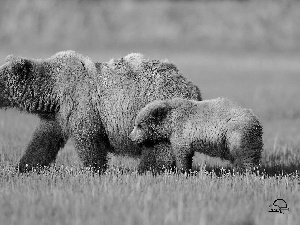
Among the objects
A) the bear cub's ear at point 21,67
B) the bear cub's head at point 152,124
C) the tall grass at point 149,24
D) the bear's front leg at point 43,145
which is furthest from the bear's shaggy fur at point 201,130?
the tall grass at point 149,24

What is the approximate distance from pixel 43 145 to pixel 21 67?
1062 millimetres

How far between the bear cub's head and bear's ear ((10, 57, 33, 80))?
153 cm

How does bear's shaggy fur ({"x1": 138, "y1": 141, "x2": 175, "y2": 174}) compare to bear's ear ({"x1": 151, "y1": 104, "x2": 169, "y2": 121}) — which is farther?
bear's shaggy fur ({"x1": 138, "y1": 141, "x2": 175, "y2": 174})

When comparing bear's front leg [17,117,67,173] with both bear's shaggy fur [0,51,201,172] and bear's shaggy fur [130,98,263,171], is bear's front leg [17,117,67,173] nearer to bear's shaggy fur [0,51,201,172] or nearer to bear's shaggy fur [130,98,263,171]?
bear's shaggy fur [0,51,201,172]

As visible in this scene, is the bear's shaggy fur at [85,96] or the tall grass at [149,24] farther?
the tall grass at [149,24]

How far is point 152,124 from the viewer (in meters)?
8.80

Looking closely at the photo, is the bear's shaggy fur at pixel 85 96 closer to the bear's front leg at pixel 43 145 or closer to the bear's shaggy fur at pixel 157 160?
the bear's front leg at pixel 43 145

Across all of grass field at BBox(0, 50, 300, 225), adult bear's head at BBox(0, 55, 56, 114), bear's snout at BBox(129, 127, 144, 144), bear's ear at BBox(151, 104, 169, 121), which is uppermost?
adult bear's head at BBox(0, 55, 56, 114)

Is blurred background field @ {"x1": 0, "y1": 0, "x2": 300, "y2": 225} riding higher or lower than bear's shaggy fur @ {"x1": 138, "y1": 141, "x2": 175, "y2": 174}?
higher

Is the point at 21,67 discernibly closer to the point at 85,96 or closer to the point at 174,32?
the point at 85,96

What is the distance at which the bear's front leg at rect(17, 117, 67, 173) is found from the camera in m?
8.88

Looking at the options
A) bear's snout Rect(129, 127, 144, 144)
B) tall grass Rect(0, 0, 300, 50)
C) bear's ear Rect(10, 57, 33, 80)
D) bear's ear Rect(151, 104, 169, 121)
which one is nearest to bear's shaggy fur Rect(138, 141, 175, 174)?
bear's snout Rect(129, 127, 144, 144)

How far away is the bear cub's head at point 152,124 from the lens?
8620mm

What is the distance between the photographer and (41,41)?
217 ft
